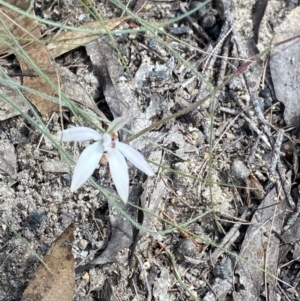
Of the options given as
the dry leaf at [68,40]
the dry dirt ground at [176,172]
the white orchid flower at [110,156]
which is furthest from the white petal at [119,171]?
the dry leaf at [68,40]

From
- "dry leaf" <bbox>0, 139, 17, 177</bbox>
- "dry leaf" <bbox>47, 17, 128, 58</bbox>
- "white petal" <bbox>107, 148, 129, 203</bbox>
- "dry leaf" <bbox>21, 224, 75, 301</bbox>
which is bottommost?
"dry leaf" <bbox>21, 224, 75, 301</bbox>

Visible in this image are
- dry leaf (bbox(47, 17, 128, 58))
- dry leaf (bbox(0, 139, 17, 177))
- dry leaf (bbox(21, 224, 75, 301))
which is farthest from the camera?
dry leaf (bbox(47, 17, 128, 58))

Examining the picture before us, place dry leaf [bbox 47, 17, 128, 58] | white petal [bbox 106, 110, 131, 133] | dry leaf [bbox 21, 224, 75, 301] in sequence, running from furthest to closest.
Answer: dry leaf [bbox 47, 17, 128, 58]
dry leaf [bbox 21, 224, 75, 301]
white petal [bbox 106, 110, 131, 133]

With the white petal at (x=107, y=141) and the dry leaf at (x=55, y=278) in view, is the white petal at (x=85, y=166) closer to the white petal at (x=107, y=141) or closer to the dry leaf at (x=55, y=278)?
the white petal at (x=107, y=141)

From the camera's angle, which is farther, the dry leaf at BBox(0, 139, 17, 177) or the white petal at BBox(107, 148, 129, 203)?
the dry leaf at BBox(0, 139, 17, 177)

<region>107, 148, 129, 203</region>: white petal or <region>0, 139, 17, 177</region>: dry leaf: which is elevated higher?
<region>107, 148, 129, 203</region>: white petal

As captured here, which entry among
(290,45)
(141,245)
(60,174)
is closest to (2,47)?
(60,174)

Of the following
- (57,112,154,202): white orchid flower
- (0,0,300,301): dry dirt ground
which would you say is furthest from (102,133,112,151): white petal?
(0,0,300,301): dry dirt ground

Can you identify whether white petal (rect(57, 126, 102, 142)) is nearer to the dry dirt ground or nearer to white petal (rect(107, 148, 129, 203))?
white petal (rect(107, 148, 129, 203))
